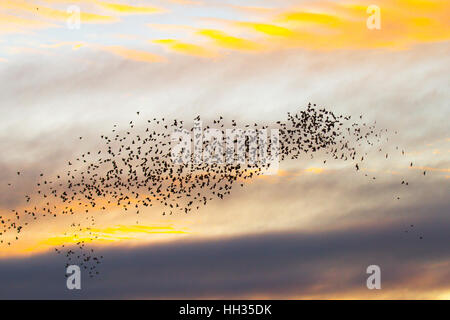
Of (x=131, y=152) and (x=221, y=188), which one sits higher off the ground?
(x=131, y=152)
